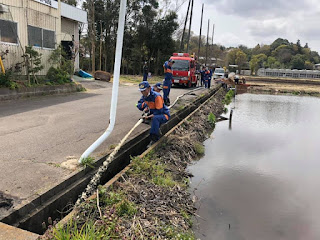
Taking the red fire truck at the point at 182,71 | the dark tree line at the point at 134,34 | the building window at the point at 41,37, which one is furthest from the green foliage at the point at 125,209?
the dark tree line at the point at 134,34

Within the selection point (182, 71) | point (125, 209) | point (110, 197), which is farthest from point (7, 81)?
point (182, 71)

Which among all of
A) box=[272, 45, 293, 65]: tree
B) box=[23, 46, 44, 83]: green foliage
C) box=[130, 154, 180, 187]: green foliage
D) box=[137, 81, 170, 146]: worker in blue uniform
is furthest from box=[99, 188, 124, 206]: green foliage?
box=[272, 45, 293, 65]: tree

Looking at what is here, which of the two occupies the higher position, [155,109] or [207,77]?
[207,77]

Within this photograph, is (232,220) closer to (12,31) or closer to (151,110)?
(151,110)

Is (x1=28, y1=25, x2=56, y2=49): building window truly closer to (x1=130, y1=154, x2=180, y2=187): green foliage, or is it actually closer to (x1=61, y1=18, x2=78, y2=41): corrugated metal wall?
(x1=61, y1=18, x2=78, y2=41): corrugated metal wall

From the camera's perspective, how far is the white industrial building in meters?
10.2

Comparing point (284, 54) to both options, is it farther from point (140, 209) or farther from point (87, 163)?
point (140, 209)

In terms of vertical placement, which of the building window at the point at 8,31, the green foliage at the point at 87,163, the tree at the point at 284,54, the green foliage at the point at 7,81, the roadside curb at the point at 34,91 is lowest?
the green foliage at the point at 87,163

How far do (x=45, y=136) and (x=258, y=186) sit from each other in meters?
5.06

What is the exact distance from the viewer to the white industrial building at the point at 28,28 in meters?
10.2

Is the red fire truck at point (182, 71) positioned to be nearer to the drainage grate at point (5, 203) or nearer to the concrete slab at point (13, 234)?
the drainage grate at point (5, 203)

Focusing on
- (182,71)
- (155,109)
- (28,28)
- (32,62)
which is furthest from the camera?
(182,71)

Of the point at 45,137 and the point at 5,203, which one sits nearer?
the point at 5,203

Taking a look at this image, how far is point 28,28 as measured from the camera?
11328 mm
